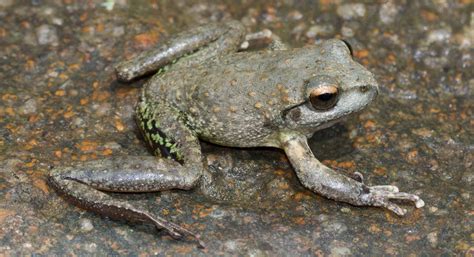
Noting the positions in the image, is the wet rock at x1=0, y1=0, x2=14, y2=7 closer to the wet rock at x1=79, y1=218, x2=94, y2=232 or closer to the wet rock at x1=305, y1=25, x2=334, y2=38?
the wet rock at x1=79, y1=218, x2=94, y2=232

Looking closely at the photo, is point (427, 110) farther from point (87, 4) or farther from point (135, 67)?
point (87, 4)

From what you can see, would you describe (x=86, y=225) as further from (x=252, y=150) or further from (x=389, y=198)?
(x=389, y=198)

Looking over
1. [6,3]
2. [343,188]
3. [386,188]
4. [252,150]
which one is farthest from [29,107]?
[386,188]

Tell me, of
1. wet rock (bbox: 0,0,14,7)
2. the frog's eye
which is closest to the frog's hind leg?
the frog's eye

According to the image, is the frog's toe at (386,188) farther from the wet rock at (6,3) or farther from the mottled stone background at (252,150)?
the wet rock at (6,3)

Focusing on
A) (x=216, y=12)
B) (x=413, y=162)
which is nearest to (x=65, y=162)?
(x=216, y=12)
